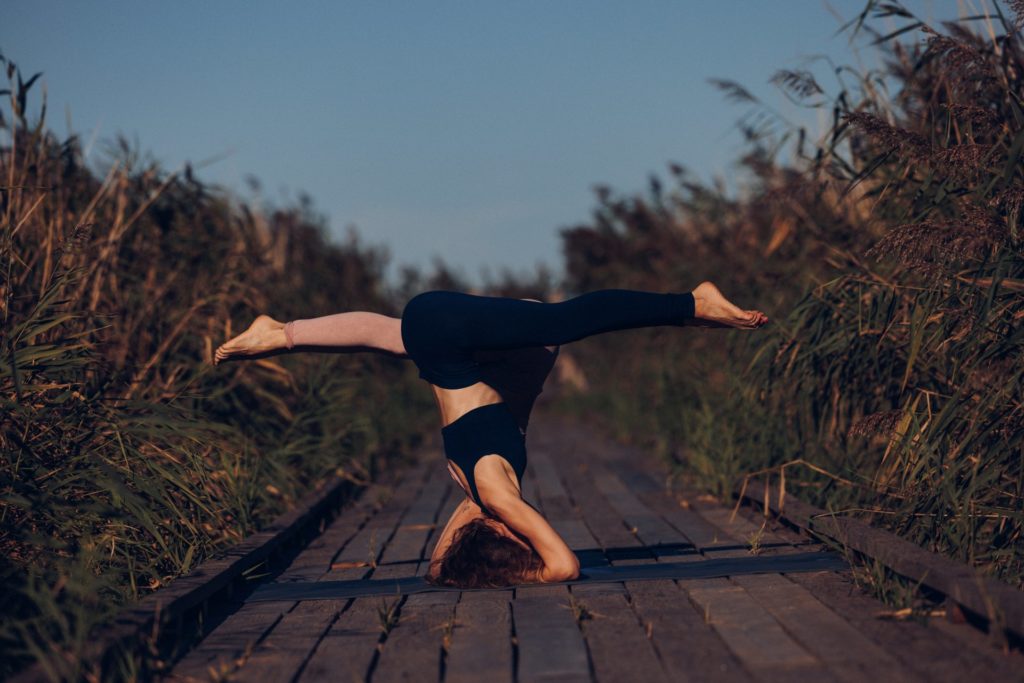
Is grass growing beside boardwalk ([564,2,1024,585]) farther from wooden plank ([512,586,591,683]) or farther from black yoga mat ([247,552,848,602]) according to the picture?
wooden plank ([512,586,591,683])

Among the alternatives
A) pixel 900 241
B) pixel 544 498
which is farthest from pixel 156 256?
pixel 900 241

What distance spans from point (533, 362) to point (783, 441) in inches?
92.8

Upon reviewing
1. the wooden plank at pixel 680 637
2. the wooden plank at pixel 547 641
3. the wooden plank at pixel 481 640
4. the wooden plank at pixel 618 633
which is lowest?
the wooden plank at pixel 680 637

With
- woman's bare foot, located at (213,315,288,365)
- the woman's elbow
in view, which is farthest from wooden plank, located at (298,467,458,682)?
woman's bare foot, located at (213,315,288,365)

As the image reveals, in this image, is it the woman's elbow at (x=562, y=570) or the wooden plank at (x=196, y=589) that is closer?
the wooden plank at (x=196, y=589)

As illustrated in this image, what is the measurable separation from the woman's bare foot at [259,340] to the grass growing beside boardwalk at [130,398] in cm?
38

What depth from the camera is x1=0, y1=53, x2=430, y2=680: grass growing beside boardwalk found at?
4.15 m

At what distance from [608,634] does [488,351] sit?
4.35 feet

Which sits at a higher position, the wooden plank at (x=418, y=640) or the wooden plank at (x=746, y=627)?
the wooden plank at (x=418, y=640)

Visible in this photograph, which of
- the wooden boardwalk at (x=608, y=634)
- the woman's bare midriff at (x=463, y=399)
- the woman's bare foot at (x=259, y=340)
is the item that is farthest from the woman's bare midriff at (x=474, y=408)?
the woman's bare foot at (x=259, y=340)

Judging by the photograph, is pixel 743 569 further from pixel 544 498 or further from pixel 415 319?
pixel 544 498

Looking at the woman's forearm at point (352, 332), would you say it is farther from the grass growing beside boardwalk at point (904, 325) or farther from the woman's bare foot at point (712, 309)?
the grass growing beside boardwalk at point (904, 325)

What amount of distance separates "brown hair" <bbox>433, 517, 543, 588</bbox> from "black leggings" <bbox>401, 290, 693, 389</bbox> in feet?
2.13

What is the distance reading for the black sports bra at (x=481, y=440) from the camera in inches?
176
